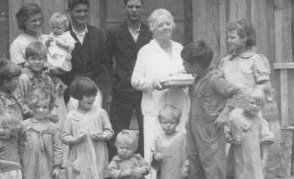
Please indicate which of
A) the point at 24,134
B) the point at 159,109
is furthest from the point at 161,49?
the point at 24,134

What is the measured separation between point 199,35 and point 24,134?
3.07m

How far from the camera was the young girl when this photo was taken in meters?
7.54

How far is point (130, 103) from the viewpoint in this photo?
907 centimetres

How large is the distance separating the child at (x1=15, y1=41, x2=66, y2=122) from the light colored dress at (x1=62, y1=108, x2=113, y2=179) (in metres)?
0.26

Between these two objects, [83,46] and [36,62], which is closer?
[36,62]

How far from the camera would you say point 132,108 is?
9.09 m

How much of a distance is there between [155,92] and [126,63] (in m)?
0.60

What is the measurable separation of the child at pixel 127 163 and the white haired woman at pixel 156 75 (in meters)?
0.68

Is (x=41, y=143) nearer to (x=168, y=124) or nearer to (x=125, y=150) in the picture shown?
(x=125, y=150)

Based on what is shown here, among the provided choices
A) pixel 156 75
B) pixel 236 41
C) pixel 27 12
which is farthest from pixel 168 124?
pixel 27 12

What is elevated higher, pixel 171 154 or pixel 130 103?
pixel 130 103

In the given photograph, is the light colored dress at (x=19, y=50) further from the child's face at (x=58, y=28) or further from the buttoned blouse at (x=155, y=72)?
→ the buttoned blouse at (x=155, y=72)

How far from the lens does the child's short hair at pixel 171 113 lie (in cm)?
806

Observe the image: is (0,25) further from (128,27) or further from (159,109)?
(159,109)
